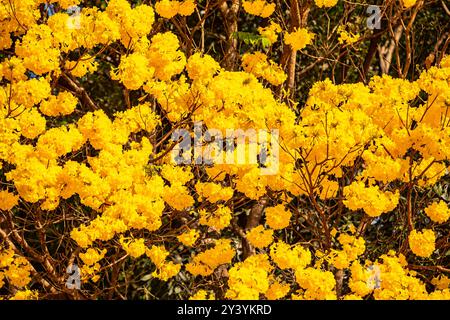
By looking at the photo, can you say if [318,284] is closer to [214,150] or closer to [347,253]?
[347,253]

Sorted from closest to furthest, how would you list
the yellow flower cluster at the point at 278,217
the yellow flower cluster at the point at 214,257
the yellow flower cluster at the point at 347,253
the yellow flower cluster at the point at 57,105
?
1. the yellow flower cluster at the point at 347,253
2. the yellow flower cluster at the point at 278,217
3. the yellow flower cluster at the point at 214,257
4. the yellow flower cluster at the point at 57,105

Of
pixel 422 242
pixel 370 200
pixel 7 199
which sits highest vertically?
pixel 7 199

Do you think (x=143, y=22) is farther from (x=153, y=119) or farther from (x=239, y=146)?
(x=239, y=146)

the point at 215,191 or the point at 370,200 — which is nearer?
the point at 370,200

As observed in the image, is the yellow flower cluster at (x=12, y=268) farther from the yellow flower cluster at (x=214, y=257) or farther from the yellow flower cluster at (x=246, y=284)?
the yellow flower cluster at (x=246, y=284)

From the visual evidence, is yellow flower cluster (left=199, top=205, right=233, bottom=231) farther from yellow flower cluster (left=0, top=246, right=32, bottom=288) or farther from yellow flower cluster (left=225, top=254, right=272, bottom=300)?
yellow flower cluster (left=0, top=246, right=32, bottom=288)

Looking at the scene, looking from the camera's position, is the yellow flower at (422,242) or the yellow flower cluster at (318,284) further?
the yellow flower at (422,242)

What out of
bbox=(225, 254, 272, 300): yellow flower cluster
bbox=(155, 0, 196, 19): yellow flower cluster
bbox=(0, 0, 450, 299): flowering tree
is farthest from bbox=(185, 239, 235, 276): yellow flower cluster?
bbox=(155, 0, 196, 19): yellow flower cluster

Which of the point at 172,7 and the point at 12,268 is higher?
the point at 172,7

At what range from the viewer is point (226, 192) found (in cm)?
719

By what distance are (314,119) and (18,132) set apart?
2.92 metres

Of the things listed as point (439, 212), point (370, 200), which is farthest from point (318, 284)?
point (439, 212)

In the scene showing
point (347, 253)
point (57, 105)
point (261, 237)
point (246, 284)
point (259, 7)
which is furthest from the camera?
point (259, 7)

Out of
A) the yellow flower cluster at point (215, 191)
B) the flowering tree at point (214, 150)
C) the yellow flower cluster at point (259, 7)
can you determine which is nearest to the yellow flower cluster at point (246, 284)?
the flowering tree at point (214, 150)
